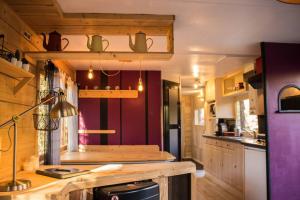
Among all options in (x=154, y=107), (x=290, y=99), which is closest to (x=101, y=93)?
(x=154, y=107)

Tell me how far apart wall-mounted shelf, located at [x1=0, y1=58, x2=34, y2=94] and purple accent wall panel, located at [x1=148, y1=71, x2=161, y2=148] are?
3.59 meters

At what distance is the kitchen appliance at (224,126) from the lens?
663cm

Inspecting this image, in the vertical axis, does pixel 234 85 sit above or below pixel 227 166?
above

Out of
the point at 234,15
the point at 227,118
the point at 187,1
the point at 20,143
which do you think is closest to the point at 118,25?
the point at 187,1

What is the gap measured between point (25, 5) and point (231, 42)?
261cm

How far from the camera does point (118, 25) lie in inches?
115

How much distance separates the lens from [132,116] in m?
5.94

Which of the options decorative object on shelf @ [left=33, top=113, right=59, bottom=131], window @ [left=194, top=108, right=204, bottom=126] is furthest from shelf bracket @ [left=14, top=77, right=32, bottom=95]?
window @ [left=194, top=108, right=204, bottom=126]

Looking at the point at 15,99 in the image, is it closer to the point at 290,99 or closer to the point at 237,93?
the point at 290,99

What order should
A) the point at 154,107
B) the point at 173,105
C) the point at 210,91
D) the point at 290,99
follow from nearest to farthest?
the point at 290,99
the point at 154,107
the point at 173,105
the point at 210,91

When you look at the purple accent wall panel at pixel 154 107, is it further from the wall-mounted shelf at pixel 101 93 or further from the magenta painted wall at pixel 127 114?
the wall-mounted shelf at pixel 101 93

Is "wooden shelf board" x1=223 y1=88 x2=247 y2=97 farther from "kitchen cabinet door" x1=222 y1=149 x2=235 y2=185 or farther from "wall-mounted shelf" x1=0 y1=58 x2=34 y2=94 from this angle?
"wall-mounted shelf" x1=0 y1=58 x2=34 y2=94

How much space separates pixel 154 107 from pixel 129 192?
3791 mm

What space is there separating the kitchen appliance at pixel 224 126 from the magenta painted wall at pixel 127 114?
157 cm
